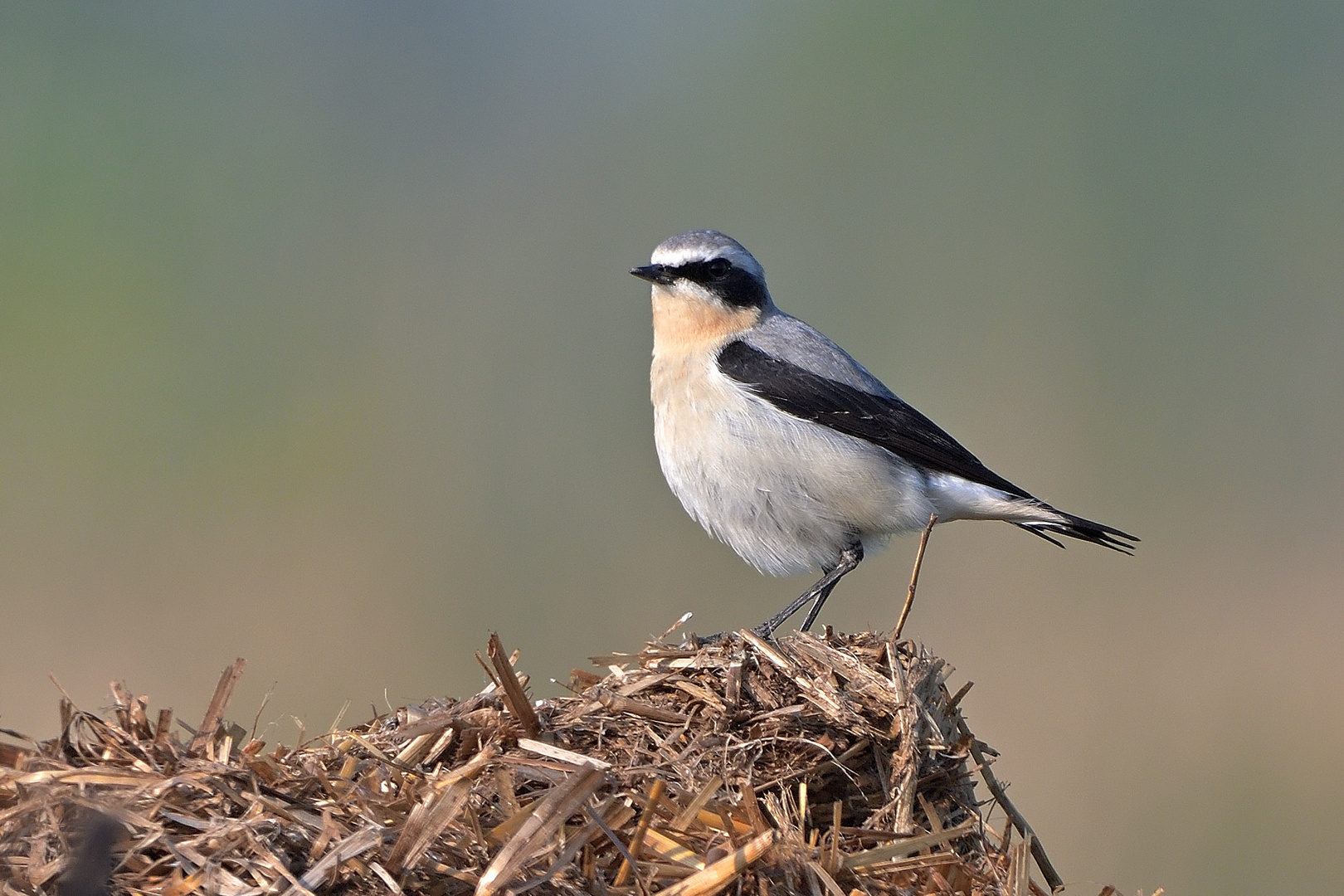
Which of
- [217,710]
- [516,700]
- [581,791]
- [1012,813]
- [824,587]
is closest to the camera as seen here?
[581,791]

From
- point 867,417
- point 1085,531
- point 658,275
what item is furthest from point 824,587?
point 658,275

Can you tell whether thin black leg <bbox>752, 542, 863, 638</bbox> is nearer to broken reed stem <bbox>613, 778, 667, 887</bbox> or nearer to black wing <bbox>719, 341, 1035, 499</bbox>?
black wing <bbox>719, 341, 1035, 499</bbox>

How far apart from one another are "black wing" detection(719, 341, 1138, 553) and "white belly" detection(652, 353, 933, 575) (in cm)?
6

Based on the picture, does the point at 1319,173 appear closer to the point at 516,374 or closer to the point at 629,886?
the point at 516,374

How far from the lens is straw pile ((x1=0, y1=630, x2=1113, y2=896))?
2.90m

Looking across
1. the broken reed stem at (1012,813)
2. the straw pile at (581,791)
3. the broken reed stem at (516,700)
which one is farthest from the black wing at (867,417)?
the broken reed stem at (516,700)

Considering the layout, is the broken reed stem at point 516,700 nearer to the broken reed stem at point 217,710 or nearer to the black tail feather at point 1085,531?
the broken reed stem at point 217,710

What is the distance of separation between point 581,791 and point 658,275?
164 inches

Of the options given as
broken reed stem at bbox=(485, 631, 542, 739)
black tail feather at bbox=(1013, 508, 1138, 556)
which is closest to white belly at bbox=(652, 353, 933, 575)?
black tail feather at bbox=(1013, 508, 1138, 556)

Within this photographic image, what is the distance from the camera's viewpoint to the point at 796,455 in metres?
6.20

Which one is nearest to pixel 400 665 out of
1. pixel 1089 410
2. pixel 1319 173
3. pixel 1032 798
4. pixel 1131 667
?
pixel 1032 798

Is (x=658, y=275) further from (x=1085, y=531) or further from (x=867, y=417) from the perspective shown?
(x=1085, y=531)

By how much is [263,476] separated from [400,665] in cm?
596

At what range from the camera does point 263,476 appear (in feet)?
51.6
